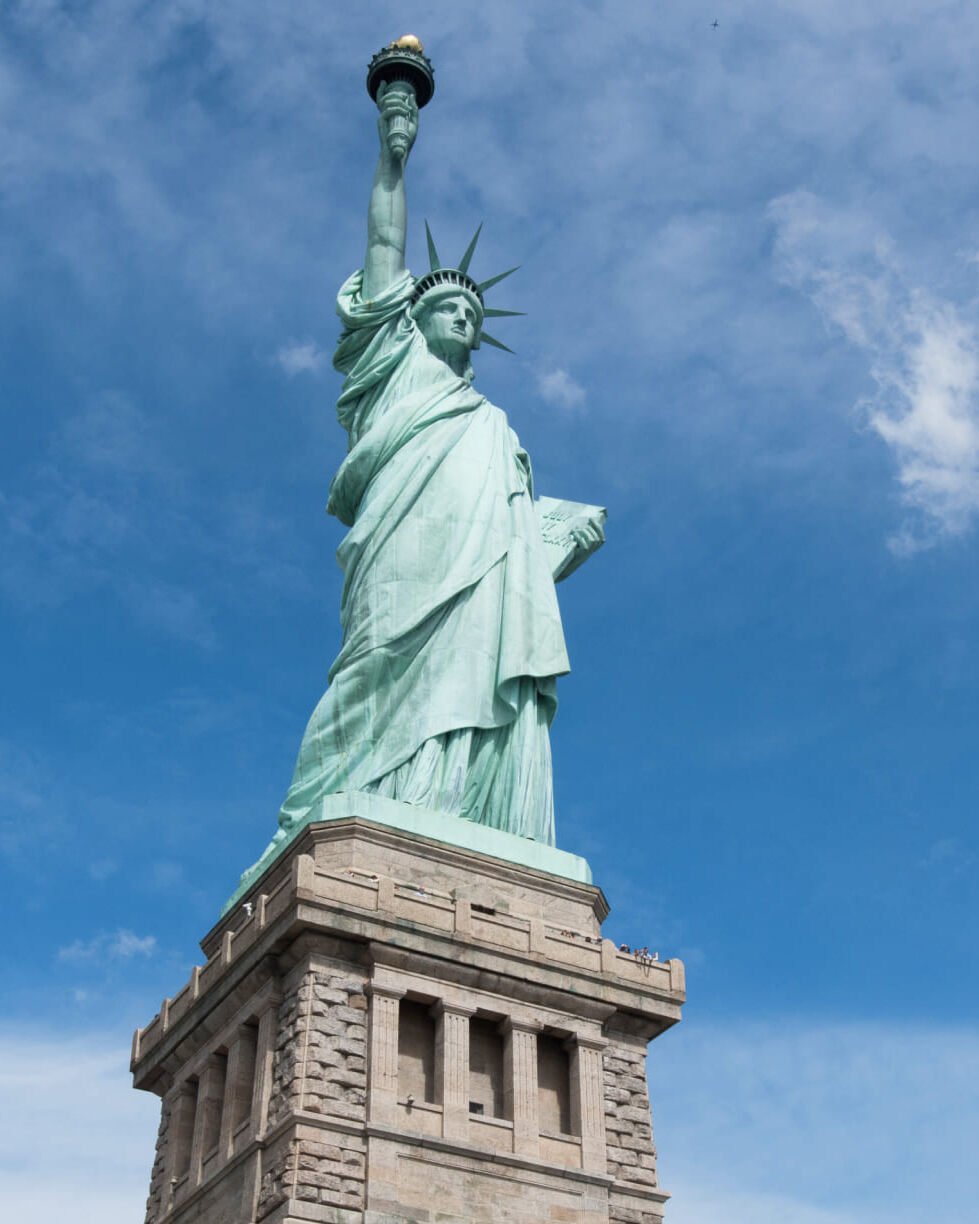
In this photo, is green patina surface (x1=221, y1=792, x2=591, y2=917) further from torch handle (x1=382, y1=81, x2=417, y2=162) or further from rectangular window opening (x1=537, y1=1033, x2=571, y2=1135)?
torch handle (x1=382, y1=81, x2=417, y2=162)

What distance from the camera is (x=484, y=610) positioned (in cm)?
2875

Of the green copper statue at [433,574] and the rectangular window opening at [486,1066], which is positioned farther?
the green copper statue at [433,574]

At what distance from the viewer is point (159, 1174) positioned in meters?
25.2

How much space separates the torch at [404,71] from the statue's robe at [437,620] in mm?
7130

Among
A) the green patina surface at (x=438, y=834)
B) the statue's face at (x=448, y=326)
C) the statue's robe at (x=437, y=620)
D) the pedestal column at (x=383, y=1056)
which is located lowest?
the pedestal column at (x=383, y=1056)

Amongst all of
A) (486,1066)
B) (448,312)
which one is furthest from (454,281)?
(486,1066)

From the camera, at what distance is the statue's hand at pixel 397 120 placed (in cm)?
3522

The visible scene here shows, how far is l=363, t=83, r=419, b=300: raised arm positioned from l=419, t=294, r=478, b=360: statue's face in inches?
43.6

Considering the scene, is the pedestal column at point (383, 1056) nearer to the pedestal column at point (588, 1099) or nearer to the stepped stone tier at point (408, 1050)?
the stepped stone tier at point (408, 1050)

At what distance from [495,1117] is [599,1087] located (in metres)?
1.68

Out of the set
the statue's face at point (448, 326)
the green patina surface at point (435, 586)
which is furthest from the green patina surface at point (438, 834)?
the statue's face at point (448, 326)

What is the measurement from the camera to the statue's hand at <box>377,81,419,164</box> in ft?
116

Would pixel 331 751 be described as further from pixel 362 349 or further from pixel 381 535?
pixel 362 349

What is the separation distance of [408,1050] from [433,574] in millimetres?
8958
